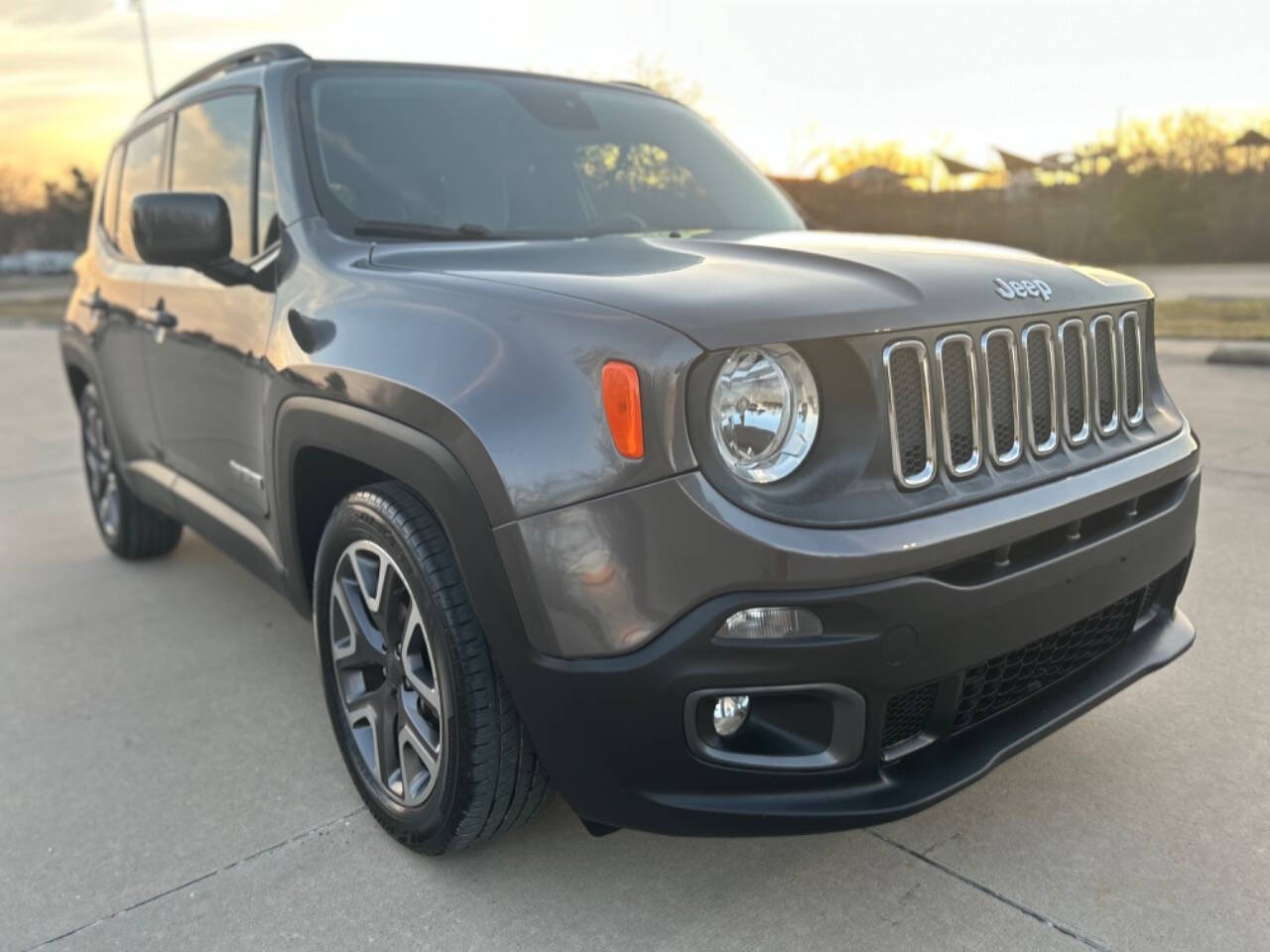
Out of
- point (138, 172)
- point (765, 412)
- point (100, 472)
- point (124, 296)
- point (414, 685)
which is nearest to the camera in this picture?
point (765, 412)

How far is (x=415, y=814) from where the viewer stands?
7.62 feet

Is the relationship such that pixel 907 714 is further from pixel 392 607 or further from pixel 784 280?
pixel 392 607

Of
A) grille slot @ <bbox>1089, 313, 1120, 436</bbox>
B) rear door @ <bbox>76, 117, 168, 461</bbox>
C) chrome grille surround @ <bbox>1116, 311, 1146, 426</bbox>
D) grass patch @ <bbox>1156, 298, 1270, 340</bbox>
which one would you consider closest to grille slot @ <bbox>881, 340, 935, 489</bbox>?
grille slot @ <bbox>1089, 313, 1120, 436</bbox>

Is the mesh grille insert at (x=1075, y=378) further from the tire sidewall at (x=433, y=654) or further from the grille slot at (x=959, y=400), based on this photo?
the tire sidewall at (x=433, y=654)

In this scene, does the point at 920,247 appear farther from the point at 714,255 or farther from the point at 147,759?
the point at 147,759

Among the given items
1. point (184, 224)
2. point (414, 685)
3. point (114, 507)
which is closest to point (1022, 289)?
point (414, 685)

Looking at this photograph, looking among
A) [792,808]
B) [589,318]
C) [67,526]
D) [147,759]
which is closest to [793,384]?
[589,318]

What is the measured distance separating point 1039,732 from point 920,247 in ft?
3.61

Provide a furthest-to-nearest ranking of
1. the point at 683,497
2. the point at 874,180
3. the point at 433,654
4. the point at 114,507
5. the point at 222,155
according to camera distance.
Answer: the point at 874,180 < the point at 114,507 < the point at 222,155 < the point at 433,654 < the point at 683,497

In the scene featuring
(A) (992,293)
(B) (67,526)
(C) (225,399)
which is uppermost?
(A) (992,293)

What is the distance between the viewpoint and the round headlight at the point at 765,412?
1833mm

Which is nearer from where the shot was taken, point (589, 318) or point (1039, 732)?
point (589, 318)

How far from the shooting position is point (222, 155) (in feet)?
11.1

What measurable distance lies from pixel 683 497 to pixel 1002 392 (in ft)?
2.43
